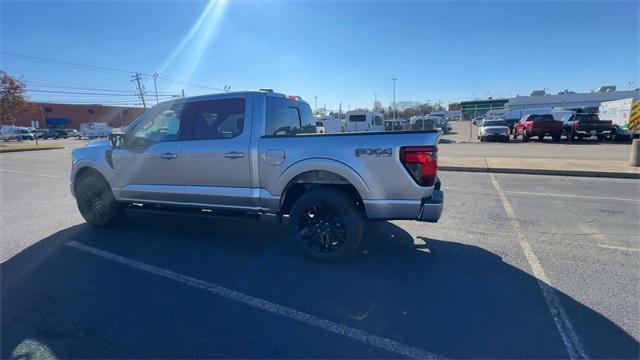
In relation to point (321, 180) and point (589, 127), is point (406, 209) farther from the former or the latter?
point (589, 127)

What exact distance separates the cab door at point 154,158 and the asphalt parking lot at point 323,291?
2.32 ft

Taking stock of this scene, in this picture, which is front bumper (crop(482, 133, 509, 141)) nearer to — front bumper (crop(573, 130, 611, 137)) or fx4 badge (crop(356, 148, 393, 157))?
front bumper (crop(573, 130, 611, 137))

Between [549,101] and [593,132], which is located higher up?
[549,101]

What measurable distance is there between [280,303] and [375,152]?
5.97 feet

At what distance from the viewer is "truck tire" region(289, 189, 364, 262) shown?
373 centimetres

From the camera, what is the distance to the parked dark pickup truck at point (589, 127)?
2038 centimetres

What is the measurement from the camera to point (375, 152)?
3525mm

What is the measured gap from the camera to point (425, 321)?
2.77 metres

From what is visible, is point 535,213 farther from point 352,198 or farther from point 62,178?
point 62,178

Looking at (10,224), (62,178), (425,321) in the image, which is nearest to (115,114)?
(62,178)

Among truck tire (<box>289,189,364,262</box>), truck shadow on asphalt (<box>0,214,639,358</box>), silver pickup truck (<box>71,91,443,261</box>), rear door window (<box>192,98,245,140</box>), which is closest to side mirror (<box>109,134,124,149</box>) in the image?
silver pickup truck (<box>71,91,443,261</box>)

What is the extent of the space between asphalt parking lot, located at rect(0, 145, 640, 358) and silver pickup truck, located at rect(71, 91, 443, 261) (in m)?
0.52

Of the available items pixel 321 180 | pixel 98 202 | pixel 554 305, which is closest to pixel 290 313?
pixel 321 180

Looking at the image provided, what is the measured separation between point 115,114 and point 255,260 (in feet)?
343
